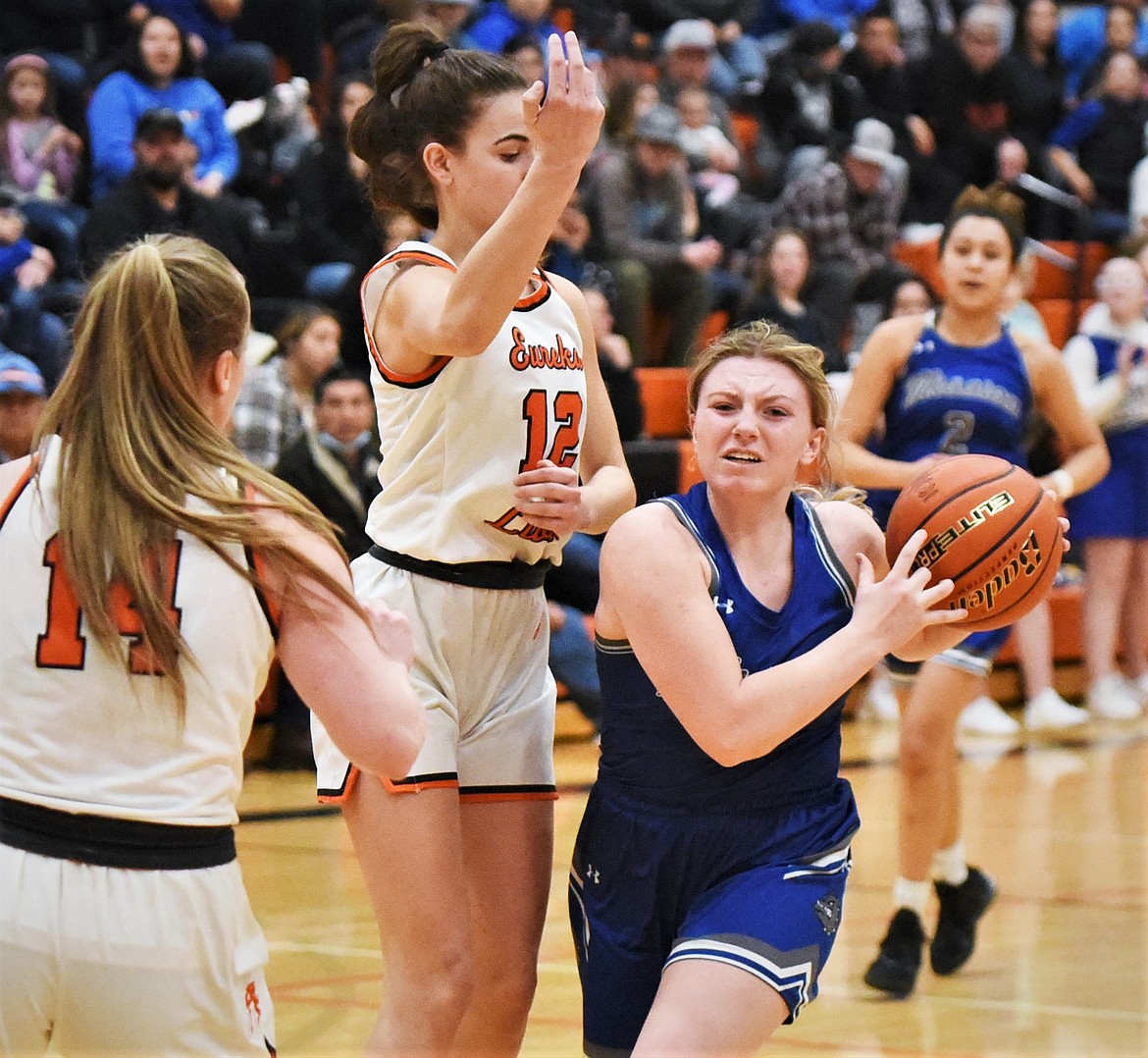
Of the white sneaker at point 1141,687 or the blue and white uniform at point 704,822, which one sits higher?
the blue and white uniform at point 704,822

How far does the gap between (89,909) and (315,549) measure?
1.79 feet

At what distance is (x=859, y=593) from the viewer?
314 centimetres

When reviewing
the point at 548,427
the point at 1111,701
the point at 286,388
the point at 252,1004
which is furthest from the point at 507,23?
the point at 252,1004

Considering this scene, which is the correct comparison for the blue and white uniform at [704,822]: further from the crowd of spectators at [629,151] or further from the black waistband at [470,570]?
the crowd of spectators at [629,151]

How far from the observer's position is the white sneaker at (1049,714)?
9.87 m

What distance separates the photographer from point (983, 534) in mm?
3383

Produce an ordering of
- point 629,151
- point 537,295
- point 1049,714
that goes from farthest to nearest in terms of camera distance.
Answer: point 629,151 < point 1049,714 < point 537,295

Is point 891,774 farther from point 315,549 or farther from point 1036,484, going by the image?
point 315,549

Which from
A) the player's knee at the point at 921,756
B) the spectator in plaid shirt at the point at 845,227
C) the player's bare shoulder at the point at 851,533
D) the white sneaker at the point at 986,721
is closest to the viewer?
the player's bare shoulder at the point at 851,533

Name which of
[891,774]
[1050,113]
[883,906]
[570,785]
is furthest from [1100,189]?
[883,906]

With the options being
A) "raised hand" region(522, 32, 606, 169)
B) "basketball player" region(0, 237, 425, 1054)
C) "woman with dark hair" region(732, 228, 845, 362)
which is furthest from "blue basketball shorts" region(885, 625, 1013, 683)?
"woman with dark hair" region(732, 228, 845, 362)

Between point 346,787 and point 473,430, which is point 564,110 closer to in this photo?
point 473,430

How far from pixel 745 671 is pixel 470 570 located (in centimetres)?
59

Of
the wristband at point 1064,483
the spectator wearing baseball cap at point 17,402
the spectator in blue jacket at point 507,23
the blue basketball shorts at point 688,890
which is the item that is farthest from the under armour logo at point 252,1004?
the spectator in blue jacket at point 507,23
